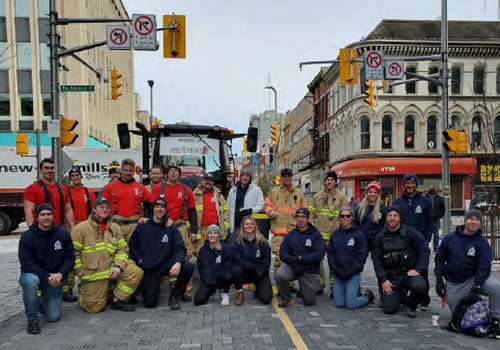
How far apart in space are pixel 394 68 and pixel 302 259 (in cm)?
859

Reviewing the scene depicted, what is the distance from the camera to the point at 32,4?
3159cm

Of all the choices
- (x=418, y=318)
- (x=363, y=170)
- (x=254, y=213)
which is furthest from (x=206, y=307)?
(x=363, y=170)

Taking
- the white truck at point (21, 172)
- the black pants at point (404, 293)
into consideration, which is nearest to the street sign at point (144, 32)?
the black pants at point (404, 293)

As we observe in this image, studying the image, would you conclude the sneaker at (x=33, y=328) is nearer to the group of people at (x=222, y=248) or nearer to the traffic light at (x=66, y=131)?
the group of people at (x=222, y=248)

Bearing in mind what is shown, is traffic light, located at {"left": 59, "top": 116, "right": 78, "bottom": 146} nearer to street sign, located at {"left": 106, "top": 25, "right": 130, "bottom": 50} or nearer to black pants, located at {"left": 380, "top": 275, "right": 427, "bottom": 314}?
street sign, located at {"left": 106, "top": 25, "right": 130, "bottom": 50}

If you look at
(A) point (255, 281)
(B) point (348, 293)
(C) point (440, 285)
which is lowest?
(B) point (348, 293)

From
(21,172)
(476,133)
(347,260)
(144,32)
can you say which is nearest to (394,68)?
(144,32)

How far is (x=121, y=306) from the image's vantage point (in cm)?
698

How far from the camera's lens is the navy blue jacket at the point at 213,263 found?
24.0 feet

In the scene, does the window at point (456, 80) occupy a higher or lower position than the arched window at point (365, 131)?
higher

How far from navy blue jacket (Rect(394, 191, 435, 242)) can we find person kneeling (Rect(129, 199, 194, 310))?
11.4 ft

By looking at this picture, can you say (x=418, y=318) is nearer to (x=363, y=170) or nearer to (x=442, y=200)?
(x=442, y=200)

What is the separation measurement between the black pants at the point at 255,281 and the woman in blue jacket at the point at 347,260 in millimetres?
965

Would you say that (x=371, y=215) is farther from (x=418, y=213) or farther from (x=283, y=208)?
(x=283, y=208)
